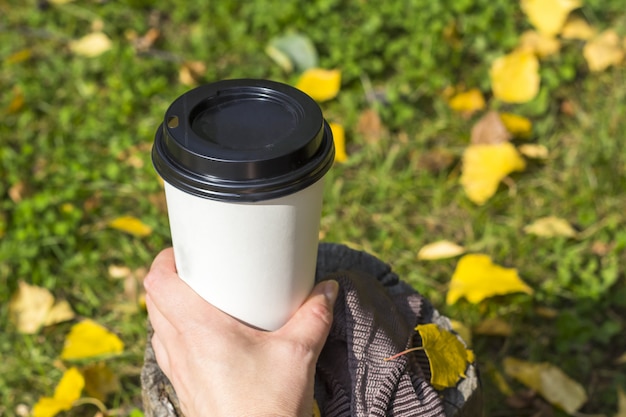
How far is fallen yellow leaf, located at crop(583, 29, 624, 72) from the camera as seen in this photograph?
120 inches

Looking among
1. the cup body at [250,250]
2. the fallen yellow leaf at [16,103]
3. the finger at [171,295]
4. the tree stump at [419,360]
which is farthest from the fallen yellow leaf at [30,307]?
the cup body at [250,250]

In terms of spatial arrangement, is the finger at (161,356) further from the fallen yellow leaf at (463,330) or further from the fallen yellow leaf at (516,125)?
the fallen yellow leaf at (516,125)

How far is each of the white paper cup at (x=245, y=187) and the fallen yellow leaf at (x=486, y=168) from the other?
1411 millimetres

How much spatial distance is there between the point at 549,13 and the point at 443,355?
210cm

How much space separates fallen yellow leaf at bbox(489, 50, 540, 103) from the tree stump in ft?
4.67

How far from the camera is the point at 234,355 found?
129 cm

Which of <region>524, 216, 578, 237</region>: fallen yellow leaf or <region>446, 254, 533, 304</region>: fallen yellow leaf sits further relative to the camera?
<region>524, 216, 578, 237</region>: fallen yellow leaf

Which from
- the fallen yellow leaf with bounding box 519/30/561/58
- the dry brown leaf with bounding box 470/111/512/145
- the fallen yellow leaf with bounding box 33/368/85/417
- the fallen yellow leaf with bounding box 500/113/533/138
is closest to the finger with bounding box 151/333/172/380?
the fallen yellow leaf with bounding box 33/368/85/417

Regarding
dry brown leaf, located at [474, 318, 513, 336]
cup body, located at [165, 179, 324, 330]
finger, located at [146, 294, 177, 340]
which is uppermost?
cup body, located at [165, 179, 324, 330]

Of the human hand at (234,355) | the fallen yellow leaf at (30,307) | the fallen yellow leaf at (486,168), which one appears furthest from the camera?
the fallen yellow leaf at (486,168)

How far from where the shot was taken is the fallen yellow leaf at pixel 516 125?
2801 mm

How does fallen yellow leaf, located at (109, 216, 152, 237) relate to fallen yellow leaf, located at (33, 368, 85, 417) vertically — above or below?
above

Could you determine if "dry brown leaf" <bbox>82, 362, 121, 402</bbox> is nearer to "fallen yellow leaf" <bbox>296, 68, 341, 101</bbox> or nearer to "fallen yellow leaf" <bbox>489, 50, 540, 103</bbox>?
"fallen yellow leaf" <bbox>296, 68, 341, 101</bbox>

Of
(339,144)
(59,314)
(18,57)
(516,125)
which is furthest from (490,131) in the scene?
(18,57)
